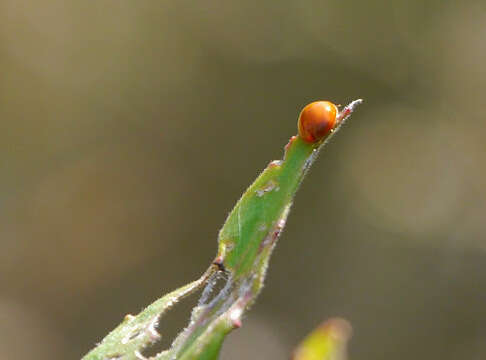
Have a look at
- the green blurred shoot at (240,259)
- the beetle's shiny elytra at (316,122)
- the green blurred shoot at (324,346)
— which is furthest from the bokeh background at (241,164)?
the green blurred shoot at (324,346)

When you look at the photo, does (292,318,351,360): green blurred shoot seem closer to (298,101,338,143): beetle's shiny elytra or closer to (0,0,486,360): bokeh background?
(298,101,338,143): beetle's shiny elytra

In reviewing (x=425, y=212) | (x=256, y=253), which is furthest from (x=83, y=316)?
(x=256, y=253)

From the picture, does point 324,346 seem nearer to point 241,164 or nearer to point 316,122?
point 316,122

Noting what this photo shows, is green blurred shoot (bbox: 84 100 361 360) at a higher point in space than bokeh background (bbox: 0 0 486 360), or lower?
lower

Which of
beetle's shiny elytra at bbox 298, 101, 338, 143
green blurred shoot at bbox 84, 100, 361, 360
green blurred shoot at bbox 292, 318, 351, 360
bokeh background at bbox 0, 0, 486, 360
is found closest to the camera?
green blurred shoot at bbox 292, 318, 351, 360

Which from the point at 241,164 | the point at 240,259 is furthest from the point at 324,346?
the point at 241,164

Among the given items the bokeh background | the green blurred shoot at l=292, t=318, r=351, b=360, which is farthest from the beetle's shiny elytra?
the bokeh background
